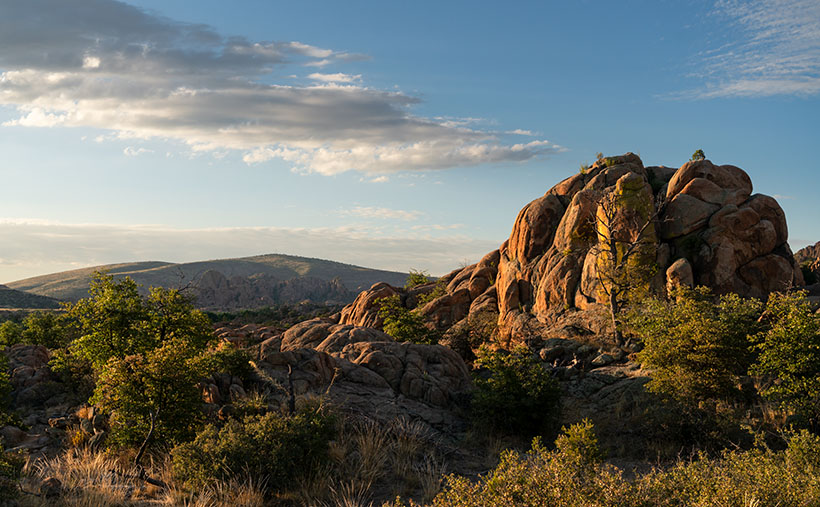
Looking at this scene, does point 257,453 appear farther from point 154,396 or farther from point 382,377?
point 382,377

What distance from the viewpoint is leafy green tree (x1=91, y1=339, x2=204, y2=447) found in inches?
527

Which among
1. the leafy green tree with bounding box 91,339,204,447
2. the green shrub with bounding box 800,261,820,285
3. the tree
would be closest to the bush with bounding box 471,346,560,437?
the leafy green tree with bounding box 91,339,204,447

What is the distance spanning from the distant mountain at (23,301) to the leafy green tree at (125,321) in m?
111

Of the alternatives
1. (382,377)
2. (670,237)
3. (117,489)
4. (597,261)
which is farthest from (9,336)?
(670,237)

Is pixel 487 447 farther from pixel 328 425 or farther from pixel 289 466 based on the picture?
pixel 289 466

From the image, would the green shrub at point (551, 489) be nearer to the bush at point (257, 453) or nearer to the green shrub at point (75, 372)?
the bush at point (257, 453)

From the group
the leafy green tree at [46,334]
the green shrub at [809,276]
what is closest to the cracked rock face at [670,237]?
the green shrub at [809,276]

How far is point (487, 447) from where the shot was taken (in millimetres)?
16609

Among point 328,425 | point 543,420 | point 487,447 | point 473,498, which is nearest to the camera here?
point 473,498

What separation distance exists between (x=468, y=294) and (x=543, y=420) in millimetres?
26374

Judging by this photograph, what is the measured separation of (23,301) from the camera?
371ft

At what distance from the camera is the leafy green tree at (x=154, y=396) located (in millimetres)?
13391

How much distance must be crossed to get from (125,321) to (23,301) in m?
120

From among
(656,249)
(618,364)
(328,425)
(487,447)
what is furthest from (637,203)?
(328,425)
